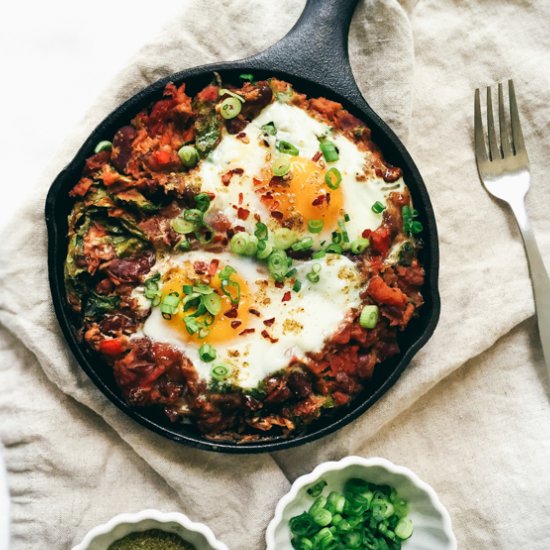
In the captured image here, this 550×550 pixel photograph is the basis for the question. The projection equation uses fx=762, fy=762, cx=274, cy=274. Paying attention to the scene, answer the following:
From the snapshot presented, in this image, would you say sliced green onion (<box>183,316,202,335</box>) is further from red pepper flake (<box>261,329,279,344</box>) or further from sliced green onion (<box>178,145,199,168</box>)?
sliced green onion (<box>178,145,199,168</box>)

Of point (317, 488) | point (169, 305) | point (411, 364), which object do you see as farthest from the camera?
point (411, 364)

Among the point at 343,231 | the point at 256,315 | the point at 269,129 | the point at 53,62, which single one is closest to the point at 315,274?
the point at 343,231

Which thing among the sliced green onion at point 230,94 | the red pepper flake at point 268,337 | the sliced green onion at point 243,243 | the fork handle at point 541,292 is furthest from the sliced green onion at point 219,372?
the fork handle at point 541,292

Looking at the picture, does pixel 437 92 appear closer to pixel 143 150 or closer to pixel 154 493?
pixel 143 150

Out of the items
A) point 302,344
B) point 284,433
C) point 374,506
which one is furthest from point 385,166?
point 374,506

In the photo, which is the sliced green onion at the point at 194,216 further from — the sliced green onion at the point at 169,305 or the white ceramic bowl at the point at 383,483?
the white ceramic bowl at the point at 383,483

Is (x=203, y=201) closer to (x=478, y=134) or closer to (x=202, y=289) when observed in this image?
(x=202, y=289)

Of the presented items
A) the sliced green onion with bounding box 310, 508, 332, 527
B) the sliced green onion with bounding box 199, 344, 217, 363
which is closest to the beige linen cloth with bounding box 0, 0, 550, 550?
the sliced green onion with bounding box 310, 508, 332, 527
